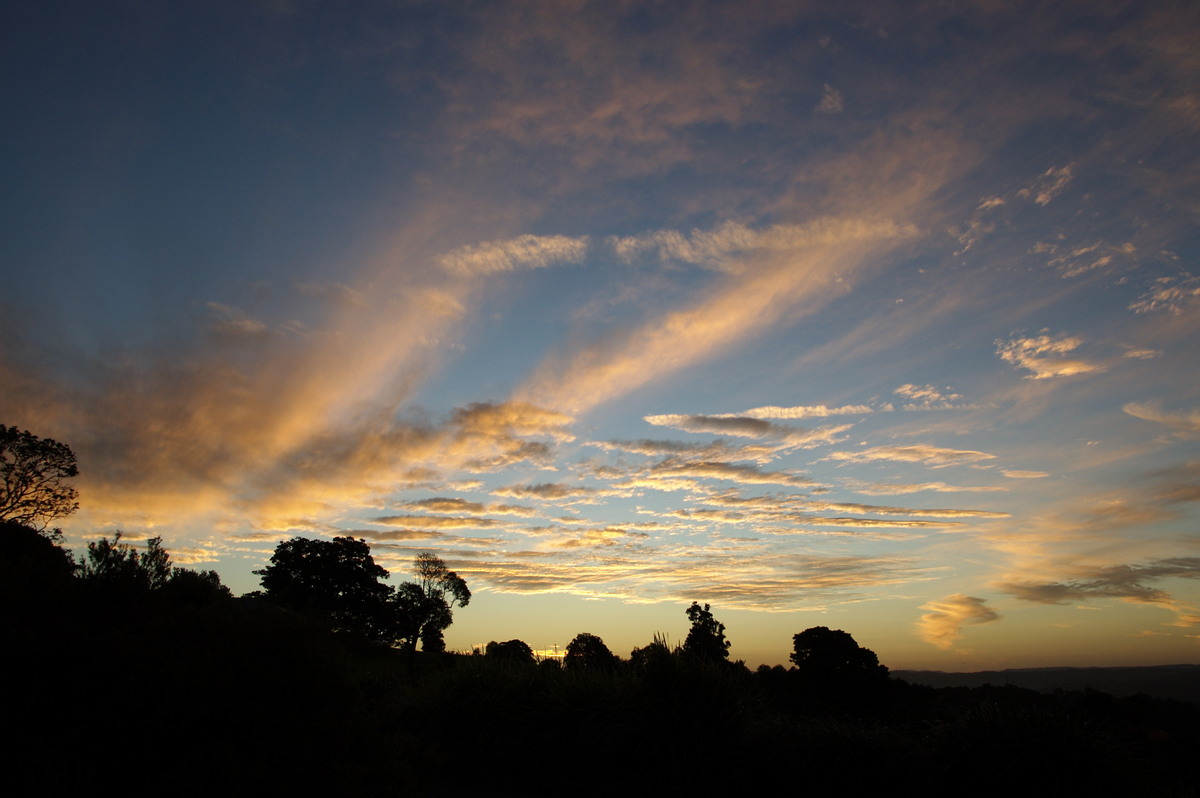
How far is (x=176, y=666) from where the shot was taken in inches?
159

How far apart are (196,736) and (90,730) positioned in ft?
1.80

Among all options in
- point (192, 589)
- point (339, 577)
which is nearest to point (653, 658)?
point (192, 589)

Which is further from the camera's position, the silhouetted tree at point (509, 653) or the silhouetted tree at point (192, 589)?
the silhouetted tree at point (509, 653)

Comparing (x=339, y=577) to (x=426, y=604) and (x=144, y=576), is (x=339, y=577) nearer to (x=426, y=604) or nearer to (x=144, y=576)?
(x=426, y=604)

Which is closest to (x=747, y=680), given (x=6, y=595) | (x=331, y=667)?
(x=331, y=667)

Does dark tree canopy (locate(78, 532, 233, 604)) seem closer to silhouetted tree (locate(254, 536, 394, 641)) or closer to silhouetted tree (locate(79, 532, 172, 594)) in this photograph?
silhouetted tree (locate(79, 532, 172, 594))

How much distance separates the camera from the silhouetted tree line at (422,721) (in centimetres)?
386

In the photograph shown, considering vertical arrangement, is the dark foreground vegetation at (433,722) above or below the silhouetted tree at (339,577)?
below

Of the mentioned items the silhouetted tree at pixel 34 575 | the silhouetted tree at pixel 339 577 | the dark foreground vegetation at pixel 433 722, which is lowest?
the dark foreground vegetation at pixel 433 722

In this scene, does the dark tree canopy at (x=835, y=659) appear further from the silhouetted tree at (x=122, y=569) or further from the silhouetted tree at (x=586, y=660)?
the silhouetted tree at (x=122, y=569)

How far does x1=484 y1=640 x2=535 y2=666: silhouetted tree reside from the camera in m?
12.4

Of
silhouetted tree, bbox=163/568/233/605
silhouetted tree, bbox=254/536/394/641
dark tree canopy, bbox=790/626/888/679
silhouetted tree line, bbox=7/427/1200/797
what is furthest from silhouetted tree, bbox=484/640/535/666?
silhouetted tree, bbox=254/536/394/641

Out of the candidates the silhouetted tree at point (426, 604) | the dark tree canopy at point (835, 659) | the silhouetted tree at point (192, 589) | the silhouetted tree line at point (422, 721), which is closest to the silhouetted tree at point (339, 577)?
the silhouetted tree at point (426, 604)

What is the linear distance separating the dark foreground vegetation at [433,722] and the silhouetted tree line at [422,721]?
16 millimetres
